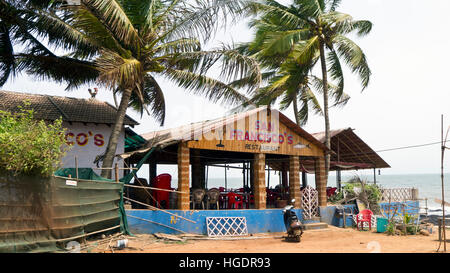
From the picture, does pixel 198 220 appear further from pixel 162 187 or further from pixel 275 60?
pixel 275 60

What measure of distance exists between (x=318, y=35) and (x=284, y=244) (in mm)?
10901

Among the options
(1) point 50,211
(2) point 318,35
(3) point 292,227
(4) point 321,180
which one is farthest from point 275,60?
(1) point 50,211

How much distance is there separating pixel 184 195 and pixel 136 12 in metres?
6.51

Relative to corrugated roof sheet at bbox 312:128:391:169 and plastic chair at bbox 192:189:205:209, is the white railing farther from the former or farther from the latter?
plastic chair at bbox 192:189:205:209

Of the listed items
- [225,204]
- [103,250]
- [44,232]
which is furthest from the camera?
[225,204]

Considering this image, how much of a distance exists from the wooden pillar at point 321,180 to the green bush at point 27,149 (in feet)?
42.1

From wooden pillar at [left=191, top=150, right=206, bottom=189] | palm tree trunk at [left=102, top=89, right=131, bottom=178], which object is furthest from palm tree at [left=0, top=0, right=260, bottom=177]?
wooden pillar at [left=191, top=150, right=206, bottom=189]

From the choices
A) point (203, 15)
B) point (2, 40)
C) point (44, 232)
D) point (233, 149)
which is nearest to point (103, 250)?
point (44, 232)

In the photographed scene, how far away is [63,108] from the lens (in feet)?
53.3

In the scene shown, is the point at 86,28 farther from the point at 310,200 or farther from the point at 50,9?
the point at 310,200

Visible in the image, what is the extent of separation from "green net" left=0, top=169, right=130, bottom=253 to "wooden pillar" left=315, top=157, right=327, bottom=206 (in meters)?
10.5

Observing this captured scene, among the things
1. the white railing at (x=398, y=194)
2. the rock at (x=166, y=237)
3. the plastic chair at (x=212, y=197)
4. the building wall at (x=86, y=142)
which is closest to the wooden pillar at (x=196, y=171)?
the building wall at (x=86, y=142)

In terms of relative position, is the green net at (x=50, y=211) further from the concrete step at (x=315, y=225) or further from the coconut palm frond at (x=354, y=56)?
the coconut palm frond at (x=354, y=56)

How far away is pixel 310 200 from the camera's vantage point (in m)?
16.9
